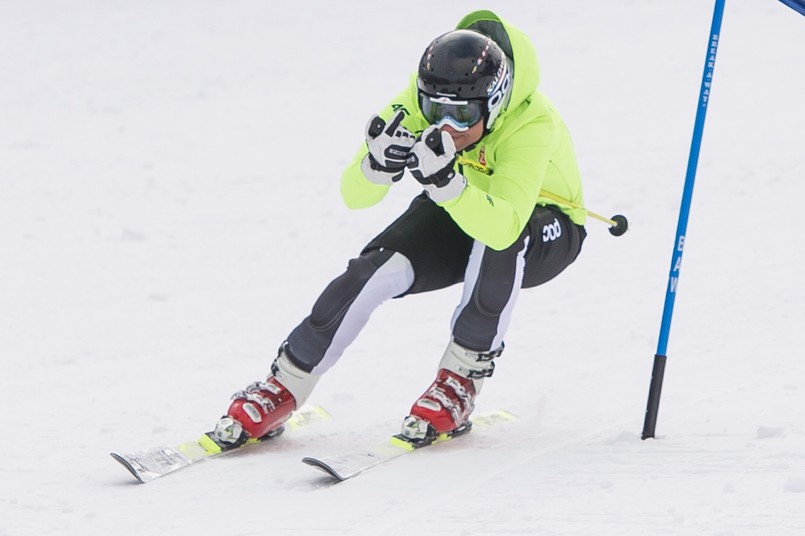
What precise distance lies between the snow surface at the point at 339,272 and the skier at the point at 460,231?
250 mm

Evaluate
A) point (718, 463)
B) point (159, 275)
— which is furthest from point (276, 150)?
point (718, 463)

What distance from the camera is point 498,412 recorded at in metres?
4.98

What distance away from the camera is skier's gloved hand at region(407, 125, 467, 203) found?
12.6ft

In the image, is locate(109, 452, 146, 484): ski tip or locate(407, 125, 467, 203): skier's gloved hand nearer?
locate(407, 125, 467, 203): skier's gloved hand

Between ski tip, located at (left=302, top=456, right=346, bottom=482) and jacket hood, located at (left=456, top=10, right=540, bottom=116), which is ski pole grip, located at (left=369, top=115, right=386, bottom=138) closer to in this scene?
jacket hood, located at (left=456, top=10, right=540, bottom=116)

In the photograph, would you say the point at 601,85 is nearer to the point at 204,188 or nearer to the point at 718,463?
the point at 204,188

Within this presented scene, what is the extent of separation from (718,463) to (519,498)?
0.74 metres

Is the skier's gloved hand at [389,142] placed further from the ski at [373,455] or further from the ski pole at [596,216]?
the ski at [373,455]

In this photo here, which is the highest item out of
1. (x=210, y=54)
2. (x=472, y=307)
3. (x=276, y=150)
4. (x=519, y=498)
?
(x=210, y=54)

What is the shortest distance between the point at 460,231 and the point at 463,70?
2.42 ft

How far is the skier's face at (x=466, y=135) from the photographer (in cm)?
421

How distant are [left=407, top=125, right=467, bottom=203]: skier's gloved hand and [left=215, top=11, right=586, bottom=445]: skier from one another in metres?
0.07

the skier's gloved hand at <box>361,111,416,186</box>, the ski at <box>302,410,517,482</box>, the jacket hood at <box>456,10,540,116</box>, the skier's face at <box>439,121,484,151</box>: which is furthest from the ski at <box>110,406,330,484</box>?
the jacket hood at <box>456,10,540,116</box>

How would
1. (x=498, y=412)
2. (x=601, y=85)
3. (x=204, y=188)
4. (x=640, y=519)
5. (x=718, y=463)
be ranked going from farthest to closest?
(x=601, y=85)
(x=204, y=188)
(x=498, y=412)
(x=718, y=463)
(x=640, y=519)
